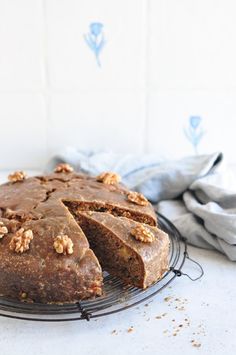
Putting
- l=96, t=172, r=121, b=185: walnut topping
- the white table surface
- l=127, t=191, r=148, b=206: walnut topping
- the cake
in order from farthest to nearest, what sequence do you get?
l=96, t=172, r=121, b=185: walnut topping → l=127, t=191, r=148, b=206: walnut topping → the cake → the white table surface

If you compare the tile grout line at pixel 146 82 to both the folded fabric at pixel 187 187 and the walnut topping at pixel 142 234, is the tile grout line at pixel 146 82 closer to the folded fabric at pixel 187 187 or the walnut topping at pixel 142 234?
the folded fabric at pixel 187 187

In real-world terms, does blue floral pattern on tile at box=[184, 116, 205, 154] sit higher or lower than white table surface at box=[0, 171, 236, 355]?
higher

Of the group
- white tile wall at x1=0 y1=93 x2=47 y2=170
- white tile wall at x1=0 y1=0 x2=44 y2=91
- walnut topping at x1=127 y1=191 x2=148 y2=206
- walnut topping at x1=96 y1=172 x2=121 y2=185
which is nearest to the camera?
walnut topping at x1=127 y1=191 x2=148 y2=206

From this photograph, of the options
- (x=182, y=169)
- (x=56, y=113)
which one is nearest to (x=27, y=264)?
(x=182, y=169)

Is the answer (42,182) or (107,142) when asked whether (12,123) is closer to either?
(107,142)

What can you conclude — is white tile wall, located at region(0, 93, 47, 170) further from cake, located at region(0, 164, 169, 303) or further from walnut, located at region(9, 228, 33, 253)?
walnut, located at region(9, 228, 33, 253)

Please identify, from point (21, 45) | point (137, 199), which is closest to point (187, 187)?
point (137, 199)

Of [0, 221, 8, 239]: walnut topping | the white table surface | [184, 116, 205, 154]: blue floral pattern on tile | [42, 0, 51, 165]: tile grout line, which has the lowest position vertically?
the white table surface

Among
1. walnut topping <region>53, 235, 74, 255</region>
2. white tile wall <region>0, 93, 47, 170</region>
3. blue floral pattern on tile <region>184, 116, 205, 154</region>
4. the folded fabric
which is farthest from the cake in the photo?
blue floral pattern on tile <region>184, 116, 205, 154</region>
